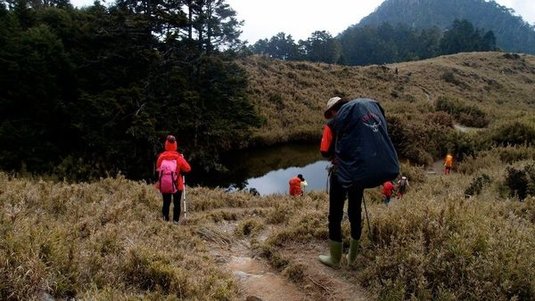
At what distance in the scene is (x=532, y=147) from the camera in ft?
66.4

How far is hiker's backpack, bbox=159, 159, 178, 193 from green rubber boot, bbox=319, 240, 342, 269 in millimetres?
3910

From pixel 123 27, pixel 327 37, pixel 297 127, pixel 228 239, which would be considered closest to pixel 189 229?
pixel 228 239

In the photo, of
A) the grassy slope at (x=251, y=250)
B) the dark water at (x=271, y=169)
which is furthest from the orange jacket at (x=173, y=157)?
the dark water at (x=271, y=169)

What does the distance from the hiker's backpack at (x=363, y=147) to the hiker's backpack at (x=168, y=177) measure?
443 cm

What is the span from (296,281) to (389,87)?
46013mm

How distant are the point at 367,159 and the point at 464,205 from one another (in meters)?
1.96

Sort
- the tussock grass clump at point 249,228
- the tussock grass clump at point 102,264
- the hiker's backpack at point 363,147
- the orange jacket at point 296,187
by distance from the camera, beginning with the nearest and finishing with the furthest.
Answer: the tussock grass clump at point 102,264
the hiker's backpack at point 363,147
the tussock grass clump at point 249,228
the orange jacket at point 296,187

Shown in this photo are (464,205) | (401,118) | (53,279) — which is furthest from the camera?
(401,118)

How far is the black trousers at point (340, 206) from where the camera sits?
4.77 metres

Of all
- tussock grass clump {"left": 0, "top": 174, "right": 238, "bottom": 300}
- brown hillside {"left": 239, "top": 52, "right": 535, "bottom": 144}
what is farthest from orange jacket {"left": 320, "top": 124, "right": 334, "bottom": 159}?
brown hillside {"left": 239, "top": 52, "right": 535, "bottom": 144}

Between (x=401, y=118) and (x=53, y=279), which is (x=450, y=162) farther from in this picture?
(x=53, y=279)

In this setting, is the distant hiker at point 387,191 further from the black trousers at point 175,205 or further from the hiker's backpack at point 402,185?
the black trousers at point 175,205

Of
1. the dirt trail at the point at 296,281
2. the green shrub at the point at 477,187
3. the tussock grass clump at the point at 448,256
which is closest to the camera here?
the tussock grass clump at the point at 448,256

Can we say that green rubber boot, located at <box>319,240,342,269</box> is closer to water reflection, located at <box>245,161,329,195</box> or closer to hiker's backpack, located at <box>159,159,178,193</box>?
hiker's backpack, located at <box>159,159,178,193</box>
